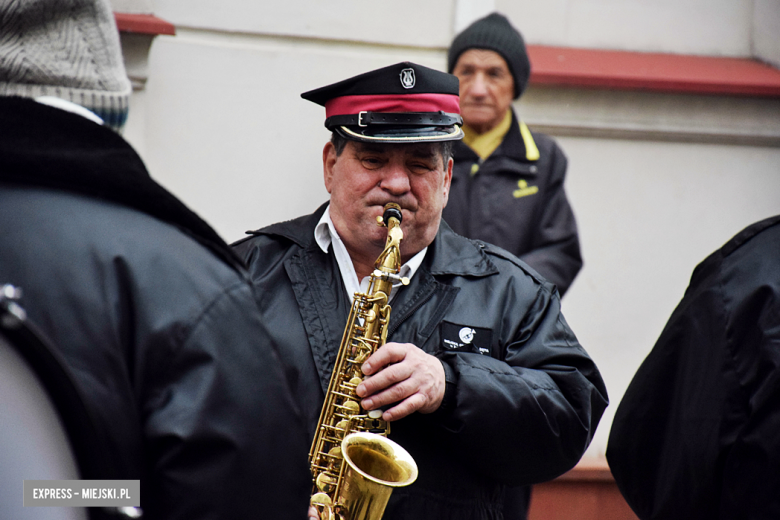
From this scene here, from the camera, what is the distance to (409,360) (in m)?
2.22

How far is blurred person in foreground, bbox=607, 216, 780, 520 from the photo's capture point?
81.6 inches

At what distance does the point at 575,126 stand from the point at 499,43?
1.12 meters

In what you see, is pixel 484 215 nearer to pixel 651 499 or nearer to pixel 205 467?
pixel 651 499

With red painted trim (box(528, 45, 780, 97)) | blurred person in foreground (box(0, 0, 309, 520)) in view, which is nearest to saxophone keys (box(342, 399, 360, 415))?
blurred person in foreground (box(0, 0, 309, 520))

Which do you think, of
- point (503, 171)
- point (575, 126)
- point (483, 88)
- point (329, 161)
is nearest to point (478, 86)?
point (483, 88)

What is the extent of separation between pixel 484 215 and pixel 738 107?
213 cm

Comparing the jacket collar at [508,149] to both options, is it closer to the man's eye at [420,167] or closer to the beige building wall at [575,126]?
the beige building wall at [575,126]

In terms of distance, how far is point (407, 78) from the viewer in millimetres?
2514

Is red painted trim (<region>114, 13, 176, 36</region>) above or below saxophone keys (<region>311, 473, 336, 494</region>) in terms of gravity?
above

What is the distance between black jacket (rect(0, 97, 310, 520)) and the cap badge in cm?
126

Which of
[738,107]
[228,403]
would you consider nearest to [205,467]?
[228,403]

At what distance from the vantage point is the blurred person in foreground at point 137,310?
4.12 ft

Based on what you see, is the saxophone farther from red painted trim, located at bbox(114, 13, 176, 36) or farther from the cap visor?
red painted trim, located at bbox(114, 13, 176, 36)

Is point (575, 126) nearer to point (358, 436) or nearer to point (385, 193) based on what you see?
point (385, 193)
